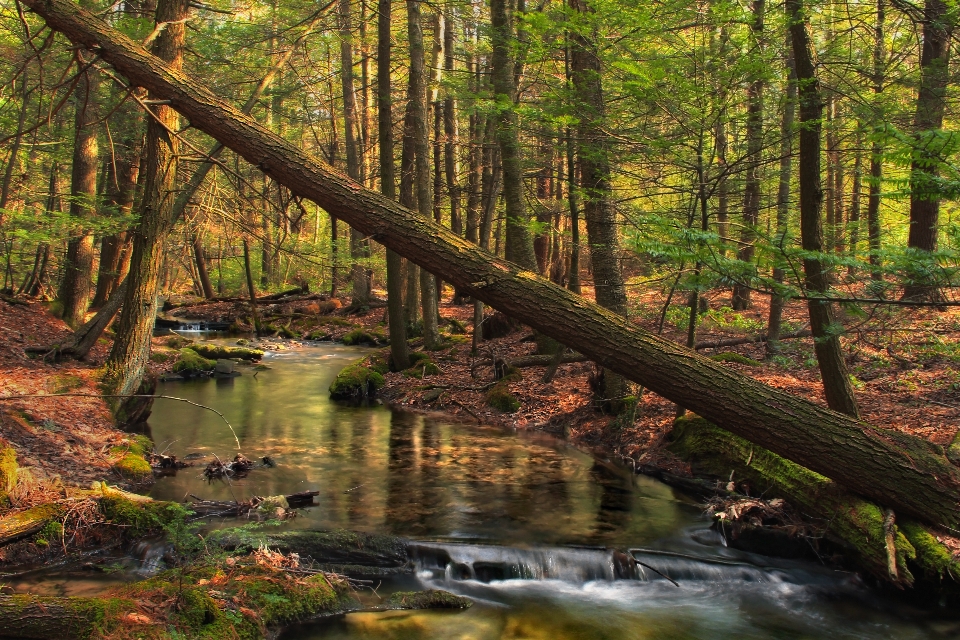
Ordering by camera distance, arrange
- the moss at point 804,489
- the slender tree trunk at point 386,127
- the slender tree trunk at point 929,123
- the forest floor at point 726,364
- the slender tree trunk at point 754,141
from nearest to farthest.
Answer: the slender tree trunk at point 929,123, the moss at point 804,489, the slender tree trunk at point 754,141, the forest floor at point 726,364, the slender tree trunk at point 386,127

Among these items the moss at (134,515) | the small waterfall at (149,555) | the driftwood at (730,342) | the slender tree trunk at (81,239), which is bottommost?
the small waterfall at (149,555)

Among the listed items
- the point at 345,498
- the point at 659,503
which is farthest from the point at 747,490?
the point at 345,498

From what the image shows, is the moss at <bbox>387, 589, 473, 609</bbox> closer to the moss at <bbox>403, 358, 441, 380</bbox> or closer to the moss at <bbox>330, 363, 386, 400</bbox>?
the moss at <bbox>330, 363, 386, 400</bbox>

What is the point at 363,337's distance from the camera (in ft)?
69.1

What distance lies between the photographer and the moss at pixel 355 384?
45.4ft

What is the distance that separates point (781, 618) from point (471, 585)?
2.79 m

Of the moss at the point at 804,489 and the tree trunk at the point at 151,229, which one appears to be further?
the tree trunk at the point at 151,229

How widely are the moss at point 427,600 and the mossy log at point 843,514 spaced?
11.9ft

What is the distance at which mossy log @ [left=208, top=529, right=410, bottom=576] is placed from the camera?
5.73 m

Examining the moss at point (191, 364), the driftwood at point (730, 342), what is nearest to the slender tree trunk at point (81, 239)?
the moss at point (191, 364)

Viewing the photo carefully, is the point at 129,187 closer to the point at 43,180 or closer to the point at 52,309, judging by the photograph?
the point at 52,309

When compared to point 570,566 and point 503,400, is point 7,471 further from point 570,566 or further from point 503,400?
point 503,400

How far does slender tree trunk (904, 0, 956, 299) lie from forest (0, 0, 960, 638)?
5 centimetres

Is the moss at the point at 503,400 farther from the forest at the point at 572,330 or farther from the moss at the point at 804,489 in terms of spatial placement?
the moss at the point at 804,489
